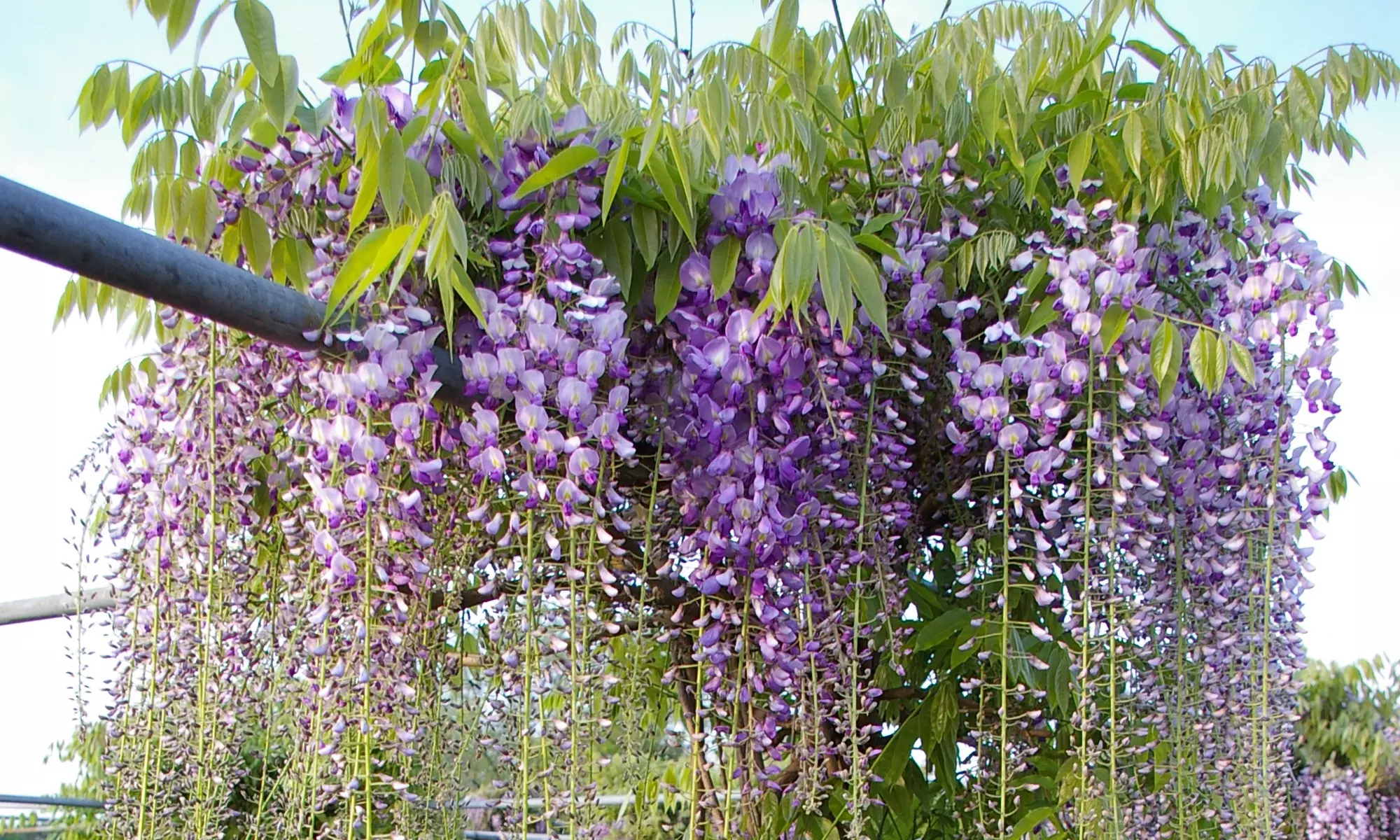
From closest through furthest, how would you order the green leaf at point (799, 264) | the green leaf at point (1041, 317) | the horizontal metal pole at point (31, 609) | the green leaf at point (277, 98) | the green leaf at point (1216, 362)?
the green leaf at point (277, 98) → the green leaf at point (799, 264) → the green leaf at point (1216, 362) → the green leaf at point (1041, 317) → the horizontal metal pole at point (31, 609)

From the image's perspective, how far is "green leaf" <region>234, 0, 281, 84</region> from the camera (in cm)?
106

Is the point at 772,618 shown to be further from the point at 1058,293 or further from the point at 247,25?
the point at 247,25

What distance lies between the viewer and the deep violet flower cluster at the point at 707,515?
49.2 inches

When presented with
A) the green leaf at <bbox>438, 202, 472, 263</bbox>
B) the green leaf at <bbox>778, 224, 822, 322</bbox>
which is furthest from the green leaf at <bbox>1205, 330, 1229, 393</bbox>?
the green leaf at <bbox>438, 202, 472, 263</bbox>

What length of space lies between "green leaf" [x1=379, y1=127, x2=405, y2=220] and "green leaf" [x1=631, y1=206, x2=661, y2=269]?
0.94 feet

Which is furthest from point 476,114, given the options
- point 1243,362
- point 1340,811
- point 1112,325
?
point 1340,811

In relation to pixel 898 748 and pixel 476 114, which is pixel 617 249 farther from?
pixel 898 748

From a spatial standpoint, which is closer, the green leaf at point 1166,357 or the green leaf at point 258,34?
the green leaf at point 258,34

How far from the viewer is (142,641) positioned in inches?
56.7

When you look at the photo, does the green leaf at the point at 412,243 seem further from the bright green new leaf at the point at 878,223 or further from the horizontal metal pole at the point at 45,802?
the horizontal metal pole at the point at 45,802

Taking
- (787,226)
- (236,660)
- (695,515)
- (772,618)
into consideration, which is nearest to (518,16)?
(787,226)

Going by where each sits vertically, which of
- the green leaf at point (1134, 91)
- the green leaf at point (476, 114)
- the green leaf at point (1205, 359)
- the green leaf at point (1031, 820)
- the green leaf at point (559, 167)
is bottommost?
the green leaf at point (1031, 820)

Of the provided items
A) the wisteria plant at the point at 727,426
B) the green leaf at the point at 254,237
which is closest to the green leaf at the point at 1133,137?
the wisteria plant at the point at 727,426

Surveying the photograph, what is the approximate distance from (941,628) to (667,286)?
0.57m
